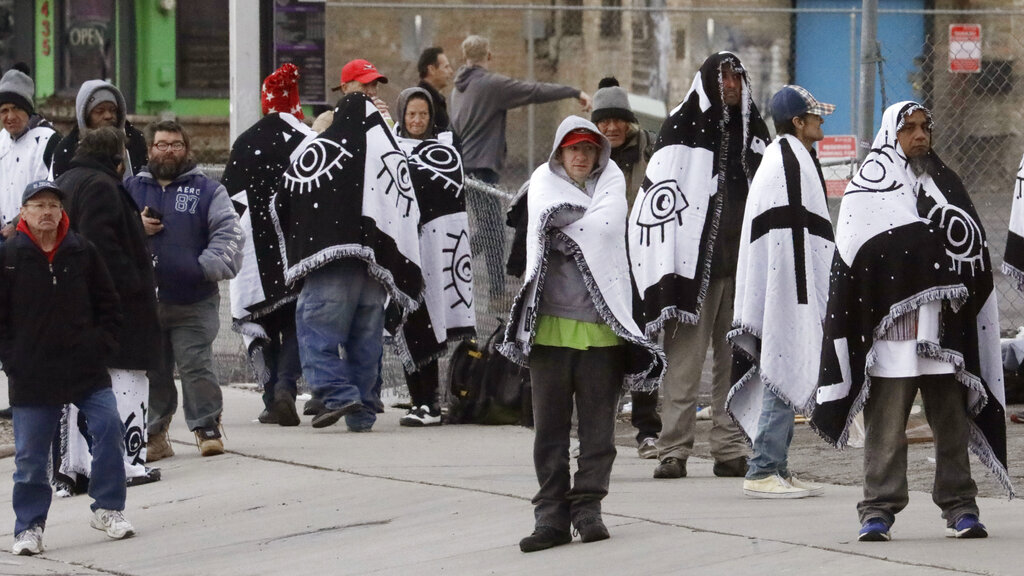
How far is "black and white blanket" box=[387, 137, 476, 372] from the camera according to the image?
439 inches

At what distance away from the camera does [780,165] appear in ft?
28.0

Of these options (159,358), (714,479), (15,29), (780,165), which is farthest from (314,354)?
(15,29)

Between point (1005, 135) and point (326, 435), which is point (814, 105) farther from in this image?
point (1005, 135)

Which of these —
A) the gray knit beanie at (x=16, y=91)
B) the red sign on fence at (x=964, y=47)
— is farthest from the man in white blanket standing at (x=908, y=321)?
the red sign on fence at (x=964, y=47)

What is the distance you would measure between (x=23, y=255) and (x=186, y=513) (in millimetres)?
1526

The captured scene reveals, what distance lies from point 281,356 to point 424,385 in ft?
2.81

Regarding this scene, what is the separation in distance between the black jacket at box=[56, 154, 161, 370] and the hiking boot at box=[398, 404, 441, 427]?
241 centimetres

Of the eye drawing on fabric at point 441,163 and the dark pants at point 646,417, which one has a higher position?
the eye drawing on fabric at point 441,163

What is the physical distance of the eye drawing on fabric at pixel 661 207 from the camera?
912 centimetres

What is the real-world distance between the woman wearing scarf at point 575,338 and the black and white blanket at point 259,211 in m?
3.66

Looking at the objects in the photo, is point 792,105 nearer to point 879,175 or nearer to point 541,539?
point 879,175

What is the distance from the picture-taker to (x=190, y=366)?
9938 mm

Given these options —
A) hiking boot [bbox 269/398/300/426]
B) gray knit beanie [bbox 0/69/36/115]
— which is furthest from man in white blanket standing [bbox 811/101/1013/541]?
gray knit beanie [bbox 0/69/36/115]

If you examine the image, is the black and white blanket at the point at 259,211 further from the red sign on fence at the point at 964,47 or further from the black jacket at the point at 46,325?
the red sign on fence at the point at 964,47
